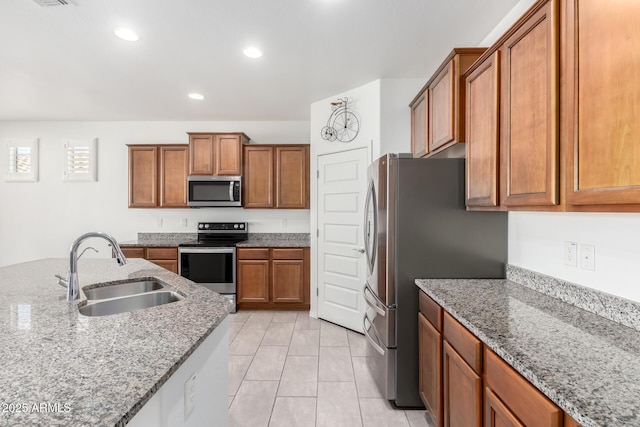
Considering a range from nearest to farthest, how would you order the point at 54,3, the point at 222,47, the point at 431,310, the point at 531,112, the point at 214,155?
the point at 531,112, the point at 431,310, the point at 54,3, the point at 222,47, the point at 214,155

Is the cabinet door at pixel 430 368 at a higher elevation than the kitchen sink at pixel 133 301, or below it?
below

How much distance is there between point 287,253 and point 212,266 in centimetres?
96

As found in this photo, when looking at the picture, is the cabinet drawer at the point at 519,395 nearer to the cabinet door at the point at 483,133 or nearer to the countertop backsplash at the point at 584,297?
the countertop backsplash at the point at 584,297

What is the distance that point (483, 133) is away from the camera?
1.72 meters

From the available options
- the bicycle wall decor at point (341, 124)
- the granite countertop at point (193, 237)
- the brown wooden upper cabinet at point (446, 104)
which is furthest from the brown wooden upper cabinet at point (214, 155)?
the brown wooden upper cabinet at point (446, 104)

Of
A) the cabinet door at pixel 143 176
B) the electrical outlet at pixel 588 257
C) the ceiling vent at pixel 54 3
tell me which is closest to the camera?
the electrical outlet at pixel 588 257

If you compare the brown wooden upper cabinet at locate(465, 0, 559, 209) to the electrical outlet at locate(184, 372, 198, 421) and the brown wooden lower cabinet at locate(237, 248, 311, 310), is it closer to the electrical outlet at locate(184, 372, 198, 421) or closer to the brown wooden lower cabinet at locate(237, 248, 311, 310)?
the electrical outlet at locate(184, 372, 198, 421)

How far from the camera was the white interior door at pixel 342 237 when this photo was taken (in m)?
3.30

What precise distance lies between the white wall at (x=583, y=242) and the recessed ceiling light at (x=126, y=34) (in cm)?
266

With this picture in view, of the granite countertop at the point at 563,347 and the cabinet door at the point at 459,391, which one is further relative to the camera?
the cabinet door at the point at 459,391

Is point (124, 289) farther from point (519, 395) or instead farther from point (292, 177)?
point (292, 177)

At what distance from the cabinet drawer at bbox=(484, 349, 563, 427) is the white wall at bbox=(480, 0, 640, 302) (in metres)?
0.65

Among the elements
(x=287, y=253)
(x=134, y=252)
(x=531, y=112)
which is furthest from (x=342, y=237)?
(x=134, y=252)

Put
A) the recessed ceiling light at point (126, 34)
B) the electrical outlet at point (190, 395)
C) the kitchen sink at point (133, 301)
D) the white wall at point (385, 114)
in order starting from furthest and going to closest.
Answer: the white wall at point (385, 114), the recessed ceiling light at point (126, 34), the kitchen sink at point (133, 301), the electrical outlet at point (190, 395)
